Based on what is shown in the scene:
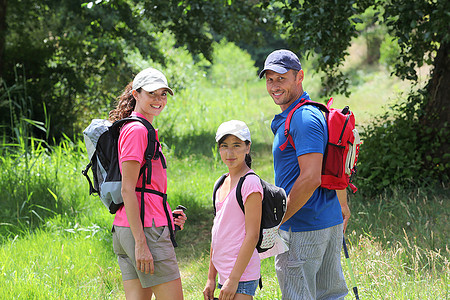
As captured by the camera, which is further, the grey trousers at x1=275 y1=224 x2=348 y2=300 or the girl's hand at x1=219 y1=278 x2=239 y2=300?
the grey trousers at x1=275 y1=224 x2=348 y2=300

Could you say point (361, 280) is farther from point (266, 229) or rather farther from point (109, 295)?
point (109, 295)

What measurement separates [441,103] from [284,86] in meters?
4.79

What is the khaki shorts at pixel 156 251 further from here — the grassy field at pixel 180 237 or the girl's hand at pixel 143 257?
the grassy field at pixel 180 237

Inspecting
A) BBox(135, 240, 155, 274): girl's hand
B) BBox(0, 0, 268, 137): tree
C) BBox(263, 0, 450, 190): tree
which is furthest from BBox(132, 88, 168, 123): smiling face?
BBox(0, 0, 268, 137): tree

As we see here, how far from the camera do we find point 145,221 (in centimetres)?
286

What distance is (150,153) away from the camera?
2840 mm

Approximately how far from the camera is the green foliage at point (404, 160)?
664cm

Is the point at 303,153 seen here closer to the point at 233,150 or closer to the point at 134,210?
the point at 233,150

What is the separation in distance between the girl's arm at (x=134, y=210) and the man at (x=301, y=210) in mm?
723

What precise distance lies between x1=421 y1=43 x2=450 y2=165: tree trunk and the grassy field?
703 millimetres

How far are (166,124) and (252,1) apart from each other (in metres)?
3.50

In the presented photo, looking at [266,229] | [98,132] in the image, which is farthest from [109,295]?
[266,229]

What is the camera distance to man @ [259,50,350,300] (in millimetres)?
2577

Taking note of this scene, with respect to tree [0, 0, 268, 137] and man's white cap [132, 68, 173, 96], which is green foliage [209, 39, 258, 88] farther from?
man's white cap [132, 68, 173, 96]
